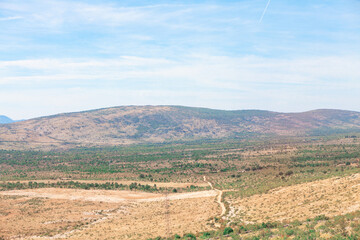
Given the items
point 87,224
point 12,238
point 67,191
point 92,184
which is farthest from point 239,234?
point 92,184

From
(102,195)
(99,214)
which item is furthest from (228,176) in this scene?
(99,214)

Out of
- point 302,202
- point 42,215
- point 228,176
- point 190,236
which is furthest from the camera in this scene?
point 228,176

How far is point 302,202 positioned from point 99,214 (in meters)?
25.3

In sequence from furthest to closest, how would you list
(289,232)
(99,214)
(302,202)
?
1. (99,214)
2. (302,202)
3. (289,232)

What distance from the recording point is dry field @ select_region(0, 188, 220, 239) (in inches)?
1303

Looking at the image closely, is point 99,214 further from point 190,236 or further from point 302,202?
point 302,202

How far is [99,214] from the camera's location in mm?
42688

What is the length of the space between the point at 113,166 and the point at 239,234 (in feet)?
245

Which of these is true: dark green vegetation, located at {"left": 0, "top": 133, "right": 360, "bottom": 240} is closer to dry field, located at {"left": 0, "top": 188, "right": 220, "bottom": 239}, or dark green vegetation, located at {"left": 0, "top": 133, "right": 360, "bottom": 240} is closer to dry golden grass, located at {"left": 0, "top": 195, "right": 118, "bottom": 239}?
dry field, located at {"left": 0, "top": 188, "right": 220, "bottom": 239}

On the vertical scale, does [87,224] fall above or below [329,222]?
below

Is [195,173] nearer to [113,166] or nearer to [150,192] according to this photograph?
[150,192]

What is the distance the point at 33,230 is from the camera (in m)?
35.2

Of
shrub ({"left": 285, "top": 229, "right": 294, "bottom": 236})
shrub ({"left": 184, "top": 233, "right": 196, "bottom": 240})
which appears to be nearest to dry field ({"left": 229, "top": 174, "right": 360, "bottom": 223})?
shrub ({"left": 285, "top": 229, "right": 294, "bottom": 236})

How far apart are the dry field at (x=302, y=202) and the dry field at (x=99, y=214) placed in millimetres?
3980
